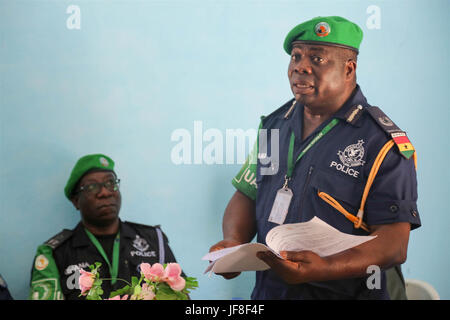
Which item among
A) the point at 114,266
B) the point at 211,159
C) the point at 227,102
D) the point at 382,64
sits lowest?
the point at 114,266

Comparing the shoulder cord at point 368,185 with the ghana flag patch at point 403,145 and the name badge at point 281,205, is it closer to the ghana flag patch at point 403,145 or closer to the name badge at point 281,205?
the ghana flag patch at point 403,145

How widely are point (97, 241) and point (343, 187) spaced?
3.78ft

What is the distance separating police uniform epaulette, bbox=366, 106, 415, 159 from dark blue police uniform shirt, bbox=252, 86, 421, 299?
0.02 m

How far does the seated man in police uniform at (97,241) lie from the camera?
240 centimetres

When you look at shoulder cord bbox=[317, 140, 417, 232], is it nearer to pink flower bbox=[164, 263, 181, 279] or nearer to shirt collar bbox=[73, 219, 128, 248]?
pink flower bbox=[164, 263, 181, 279]

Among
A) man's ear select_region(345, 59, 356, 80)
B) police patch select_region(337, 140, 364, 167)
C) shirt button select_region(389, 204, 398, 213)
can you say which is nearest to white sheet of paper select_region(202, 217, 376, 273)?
shirt button select_region(389, 204, 398, 213)

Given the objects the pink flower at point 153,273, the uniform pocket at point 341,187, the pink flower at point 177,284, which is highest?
the uniform pocket at point 341,187

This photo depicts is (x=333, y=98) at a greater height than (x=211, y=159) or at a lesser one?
greater

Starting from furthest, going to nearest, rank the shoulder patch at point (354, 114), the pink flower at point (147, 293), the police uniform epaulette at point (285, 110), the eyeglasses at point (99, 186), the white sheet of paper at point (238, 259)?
the eyeglasses at point (99, 186), the police uniform epaulette at point (285, 110), the shoulder patch at point (354, 114), the white sheet of paper at point (238, 259), the pink flower at point (147, 293)

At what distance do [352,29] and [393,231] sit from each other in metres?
0.71

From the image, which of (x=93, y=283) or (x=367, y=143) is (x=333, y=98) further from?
(x=93, y=283)

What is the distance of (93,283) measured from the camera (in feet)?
4.71

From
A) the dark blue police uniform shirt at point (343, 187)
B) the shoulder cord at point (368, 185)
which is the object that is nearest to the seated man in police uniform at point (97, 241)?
the dark blue police uniform shirt at point (343, 187)
